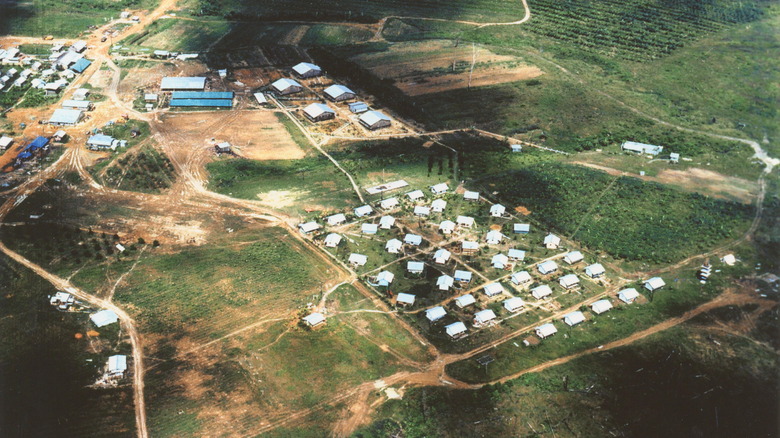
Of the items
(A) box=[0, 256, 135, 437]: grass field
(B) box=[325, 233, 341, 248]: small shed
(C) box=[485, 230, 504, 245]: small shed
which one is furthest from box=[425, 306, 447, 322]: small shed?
(A) box=[0, 256, 135, 437]: grass field

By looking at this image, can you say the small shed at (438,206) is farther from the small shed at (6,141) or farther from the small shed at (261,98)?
the small shed at (6,141)

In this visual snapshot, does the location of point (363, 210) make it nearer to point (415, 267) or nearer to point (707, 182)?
point (415, 267)

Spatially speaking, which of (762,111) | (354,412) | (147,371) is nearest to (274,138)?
(147,371)

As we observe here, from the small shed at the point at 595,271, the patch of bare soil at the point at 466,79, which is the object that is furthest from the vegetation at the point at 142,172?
the small shed at the point at 595,271

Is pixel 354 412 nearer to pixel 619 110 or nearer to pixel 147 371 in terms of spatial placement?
pixel 147 371

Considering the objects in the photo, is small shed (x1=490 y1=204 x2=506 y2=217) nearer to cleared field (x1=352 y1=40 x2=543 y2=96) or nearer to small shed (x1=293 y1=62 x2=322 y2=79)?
cleared field (x1=352 y1=40 x2=543 y2=96)
